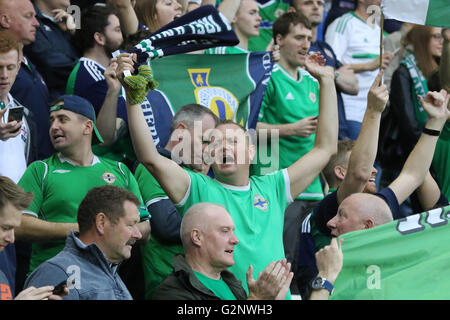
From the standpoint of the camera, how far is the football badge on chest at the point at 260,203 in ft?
18.0

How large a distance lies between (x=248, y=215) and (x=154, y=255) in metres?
0.74

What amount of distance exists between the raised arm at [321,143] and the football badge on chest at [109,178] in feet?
3.77

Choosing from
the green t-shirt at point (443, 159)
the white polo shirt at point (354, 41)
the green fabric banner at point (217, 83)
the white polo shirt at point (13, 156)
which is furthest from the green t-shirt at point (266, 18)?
the white polo shirt at point (13, 156)

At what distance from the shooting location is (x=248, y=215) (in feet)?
17.7

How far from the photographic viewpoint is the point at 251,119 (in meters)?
7.39

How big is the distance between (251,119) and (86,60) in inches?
56.5

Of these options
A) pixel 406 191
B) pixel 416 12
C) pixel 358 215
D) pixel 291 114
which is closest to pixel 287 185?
pixel 358 215

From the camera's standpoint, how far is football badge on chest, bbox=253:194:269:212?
5473 millimetres

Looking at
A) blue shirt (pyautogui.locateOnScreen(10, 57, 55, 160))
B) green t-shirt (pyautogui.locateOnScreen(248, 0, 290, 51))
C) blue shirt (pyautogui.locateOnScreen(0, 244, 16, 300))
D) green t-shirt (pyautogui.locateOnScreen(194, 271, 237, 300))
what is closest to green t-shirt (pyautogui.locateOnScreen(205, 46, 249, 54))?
green t-shirt (pyautogui.locateOnScreen(248, 0, 290, 51))

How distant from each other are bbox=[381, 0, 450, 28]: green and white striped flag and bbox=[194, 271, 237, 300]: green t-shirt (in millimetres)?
2469

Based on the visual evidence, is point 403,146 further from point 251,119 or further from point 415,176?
point 415,176

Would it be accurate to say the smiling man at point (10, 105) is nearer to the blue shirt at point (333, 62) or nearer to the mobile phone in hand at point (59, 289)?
the mobile phone in hand at point (59, 289)

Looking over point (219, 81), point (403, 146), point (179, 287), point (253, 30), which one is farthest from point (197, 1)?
point (179, 287)

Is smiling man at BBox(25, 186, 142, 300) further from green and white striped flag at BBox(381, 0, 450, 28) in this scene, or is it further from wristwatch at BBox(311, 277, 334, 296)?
green and white striped flag at BBox(381, 0, 450, 28)
